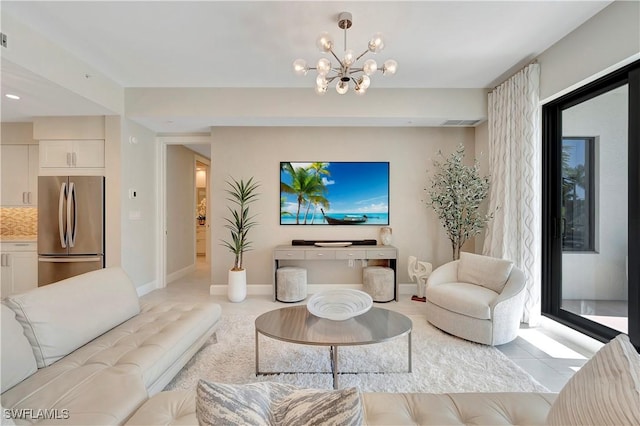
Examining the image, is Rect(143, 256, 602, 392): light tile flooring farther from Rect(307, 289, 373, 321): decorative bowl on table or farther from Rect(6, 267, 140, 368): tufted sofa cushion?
Rect(6, 267, 140, 368): tufted sofa cushion

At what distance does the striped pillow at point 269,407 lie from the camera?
76 cm

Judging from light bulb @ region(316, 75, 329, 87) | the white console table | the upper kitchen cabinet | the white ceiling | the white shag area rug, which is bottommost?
the white shag area rug

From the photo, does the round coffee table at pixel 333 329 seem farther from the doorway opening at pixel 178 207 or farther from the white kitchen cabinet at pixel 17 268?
the white kitchen cabinet at pixel 17 268

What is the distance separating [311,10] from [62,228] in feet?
13.6

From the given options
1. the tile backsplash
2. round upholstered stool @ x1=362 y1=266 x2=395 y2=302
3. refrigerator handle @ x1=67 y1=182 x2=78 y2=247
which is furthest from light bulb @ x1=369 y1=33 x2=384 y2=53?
the tile backsplash

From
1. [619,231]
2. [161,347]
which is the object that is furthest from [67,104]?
[619,231]

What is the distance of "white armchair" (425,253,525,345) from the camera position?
9.05ft

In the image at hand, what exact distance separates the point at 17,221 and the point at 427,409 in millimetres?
6206

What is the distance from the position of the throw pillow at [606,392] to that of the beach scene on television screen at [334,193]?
371cm

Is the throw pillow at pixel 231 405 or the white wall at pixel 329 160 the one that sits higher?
the white wall at pixel 329 160

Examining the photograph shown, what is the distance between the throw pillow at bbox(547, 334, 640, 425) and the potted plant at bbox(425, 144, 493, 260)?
311 centimetres

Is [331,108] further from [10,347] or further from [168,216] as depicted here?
[10,347]

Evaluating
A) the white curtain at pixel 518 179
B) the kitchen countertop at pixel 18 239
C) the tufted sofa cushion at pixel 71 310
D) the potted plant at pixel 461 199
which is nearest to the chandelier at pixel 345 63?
the white curtain at pixel 518 179

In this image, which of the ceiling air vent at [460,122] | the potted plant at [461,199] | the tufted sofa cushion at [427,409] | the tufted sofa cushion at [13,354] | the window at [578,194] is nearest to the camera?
the tufted sofa cushion at [427,409]
